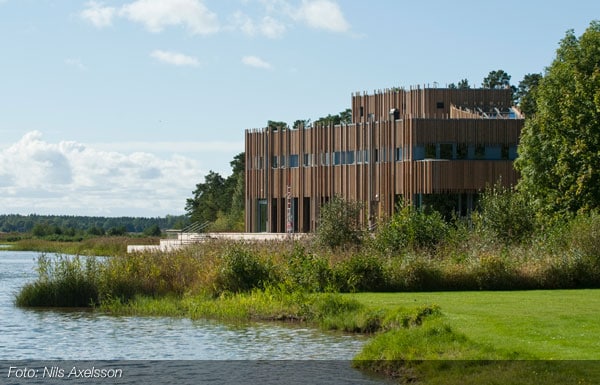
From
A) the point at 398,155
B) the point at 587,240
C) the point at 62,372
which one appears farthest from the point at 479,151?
the point at 62,372

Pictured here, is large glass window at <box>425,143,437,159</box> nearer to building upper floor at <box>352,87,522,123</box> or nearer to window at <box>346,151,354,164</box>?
window at <box>346,151,354,164</box>

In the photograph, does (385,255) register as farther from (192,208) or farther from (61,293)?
(192,208)

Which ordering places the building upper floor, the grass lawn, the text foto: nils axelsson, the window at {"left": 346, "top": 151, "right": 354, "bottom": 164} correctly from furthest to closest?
the building upper floor < the window at {"left": 346, "top": 151, "right": 354, "bottom": 164} < the text foto: nils axelsson < the grass lawn

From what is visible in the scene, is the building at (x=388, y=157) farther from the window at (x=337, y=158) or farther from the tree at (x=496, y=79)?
the tree at (x=496, y=79)

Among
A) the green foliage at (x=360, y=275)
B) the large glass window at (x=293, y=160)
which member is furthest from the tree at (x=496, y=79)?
the green foliage at (x=360, y=275)

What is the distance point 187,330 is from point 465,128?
39.2 m

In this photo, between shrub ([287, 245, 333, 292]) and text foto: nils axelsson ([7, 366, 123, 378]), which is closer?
text foto: nils axelsson ([7, 366, 123, 378])

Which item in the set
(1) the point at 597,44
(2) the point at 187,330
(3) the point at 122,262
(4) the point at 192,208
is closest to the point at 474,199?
(1) the point at 597,44

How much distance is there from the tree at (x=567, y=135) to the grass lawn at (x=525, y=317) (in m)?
21.0

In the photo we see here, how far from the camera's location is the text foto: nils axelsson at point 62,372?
2017 cm

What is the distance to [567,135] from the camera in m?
54.8

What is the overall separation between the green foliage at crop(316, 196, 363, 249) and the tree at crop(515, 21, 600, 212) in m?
12.0

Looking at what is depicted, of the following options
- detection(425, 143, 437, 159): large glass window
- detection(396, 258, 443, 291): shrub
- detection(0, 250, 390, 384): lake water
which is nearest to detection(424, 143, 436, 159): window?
detection(425, 143, 437, 159): large glass window

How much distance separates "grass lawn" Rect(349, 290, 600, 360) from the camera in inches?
764
